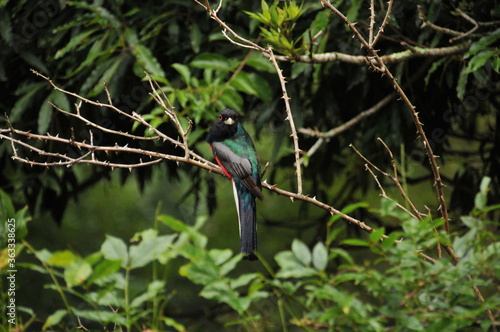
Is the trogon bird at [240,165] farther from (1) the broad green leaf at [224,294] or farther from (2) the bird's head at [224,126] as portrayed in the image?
(1) the broad green leaf at [224,294]

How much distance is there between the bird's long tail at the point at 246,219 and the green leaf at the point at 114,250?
4.63ft

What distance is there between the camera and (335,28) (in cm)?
429

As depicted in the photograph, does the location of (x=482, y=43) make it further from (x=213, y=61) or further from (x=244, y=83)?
(x=213, y=61)

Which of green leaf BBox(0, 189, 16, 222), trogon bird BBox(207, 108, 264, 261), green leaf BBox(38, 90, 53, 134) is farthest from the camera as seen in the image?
green leaf BBox(38, 90, 53, 134)

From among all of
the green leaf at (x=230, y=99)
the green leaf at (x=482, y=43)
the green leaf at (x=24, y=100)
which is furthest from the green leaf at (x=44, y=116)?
the green leaf at (x=482, y=43)

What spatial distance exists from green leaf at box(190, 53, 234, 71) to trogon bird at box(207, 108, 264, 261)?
0.25 meters

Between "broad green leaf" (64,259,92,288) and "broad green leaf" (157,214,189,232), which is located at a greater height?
"broad green leaf" (157,214,189,232)

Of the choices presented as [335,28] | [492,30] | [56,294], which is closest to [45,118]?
[335,28]

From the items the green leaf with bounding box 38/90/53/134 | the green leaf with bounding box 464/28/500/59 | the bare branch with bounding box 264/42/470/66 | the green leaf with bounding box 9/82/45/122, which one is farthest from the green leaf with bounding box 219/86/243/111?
the green leaf with bounding box 464/28/500/59

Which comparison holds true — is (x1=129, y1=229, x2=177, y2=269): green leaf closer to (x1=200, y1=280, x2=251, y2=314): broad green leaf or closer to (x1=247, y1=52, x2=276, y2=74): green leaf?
(x1=200, y1=280, x2=251, y2=314): broad green leaf

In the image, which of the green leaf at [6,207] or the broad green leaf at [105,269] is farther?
the green leaf at [6,207]

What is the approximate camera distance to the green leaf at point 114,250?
5.51 ft

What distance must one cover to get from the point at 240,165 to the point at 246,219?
40 cm

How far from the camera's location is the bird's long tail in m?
3.35
